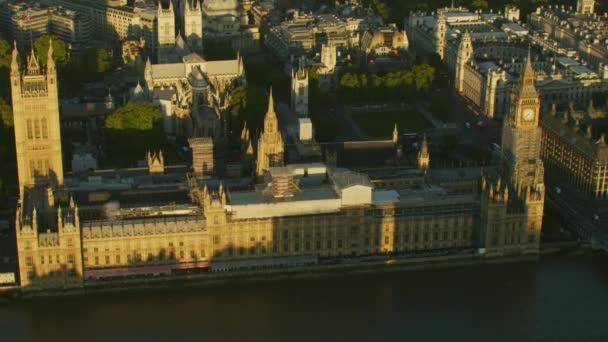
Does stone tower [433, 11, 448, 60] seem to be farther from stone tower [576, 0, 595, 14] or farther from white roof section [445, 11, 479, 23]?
stone tower [576, 0, 595, 14]

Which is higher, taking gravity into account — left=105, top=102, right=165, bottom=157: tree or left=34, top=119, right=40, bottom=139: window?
left=34, top=119, right=40, bottom=139: window

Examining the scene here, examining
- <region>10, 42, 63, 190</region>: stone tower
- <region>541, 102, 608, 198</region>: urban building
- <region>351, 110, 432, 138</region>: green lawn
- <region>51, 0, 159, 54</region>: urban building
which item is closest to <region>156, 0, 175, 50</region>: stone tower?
<region>51, 0, 159, 54</region>: urban building

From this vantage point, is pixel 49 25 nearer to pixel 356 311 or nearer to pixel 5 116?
pixel 5 116

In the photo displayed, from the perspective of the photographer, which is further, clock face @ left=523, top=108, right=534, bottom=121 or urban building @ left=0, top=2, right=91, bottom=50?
urban building @ left=0, top=2, right=91, bottom=50

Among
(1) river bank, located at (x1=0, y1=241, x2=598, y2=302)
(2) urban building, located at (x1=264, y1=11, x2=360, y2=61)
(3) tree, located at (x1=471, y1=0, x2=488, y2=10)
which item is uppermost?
(3) tree, located at (x1=471, y1=0, x2=488, y2=10)

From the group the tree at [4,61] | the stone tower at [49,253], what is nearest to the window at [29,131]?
the stone tower at [49,253]

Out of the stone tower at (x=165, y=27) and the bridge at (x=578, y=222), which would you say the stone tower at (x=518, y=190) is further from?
the stone tower at (x=165, y=27)

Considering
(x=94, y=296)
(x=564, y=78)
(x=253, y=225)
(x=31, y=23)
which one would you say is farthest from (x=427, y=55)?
(x=94, y=296)
